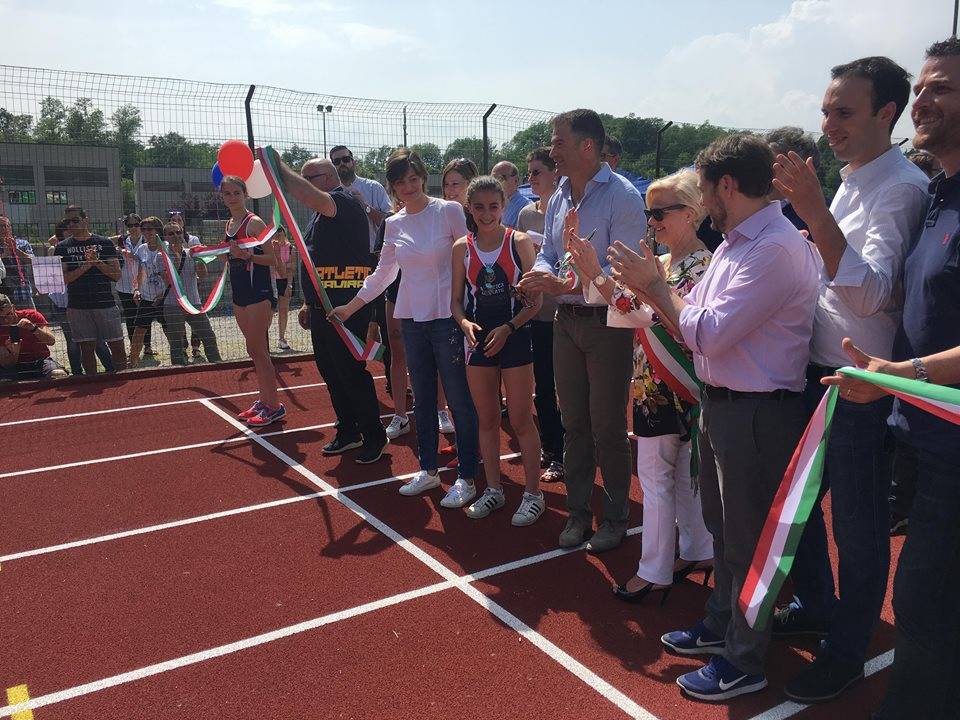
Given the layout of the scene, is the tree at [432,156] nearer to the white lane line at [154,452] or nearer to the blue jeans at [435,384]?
the white lane line at [154,452]

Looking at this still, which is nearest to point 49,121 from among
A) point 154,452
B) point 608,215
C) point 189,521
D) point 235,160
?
point 235,160

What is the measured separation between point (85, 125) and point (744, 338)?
34.8ft

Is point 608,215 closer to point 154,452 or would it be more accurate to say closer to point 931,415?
point 931,415

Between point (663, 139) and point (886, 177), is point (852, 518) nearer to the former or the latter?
point (886, 177)

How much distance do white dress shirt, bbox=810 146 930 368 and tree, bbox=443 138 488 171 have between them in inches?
357

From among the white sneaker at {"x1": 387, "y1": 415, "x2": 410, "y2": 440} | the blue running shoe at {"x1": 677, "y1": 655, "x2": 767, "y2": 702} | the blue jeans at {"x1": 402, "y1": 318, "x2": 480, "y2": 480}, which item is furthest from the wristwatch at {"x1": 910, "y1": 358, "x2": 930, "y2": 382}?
the white sneaker at {"x1": 387, "y1": 415, "x2": 410, "y2": 440}

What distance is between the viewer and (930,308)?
2.21 meters

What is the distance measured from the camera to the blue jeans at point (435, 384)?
4.70 meters

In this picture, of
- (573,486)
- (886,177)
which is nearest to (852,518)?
(886,177)

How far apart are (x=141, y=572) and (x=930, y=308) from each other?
4.00 m

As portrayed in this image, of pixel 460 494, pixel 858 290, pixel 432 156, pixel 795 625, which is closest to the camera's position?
pixel 858 290

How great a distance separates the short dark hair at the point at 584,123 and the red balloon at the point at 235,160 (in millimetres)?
4223

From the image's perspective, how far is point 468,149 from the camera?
1145cm

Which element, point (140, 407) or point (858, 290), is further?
point (140, 407)
